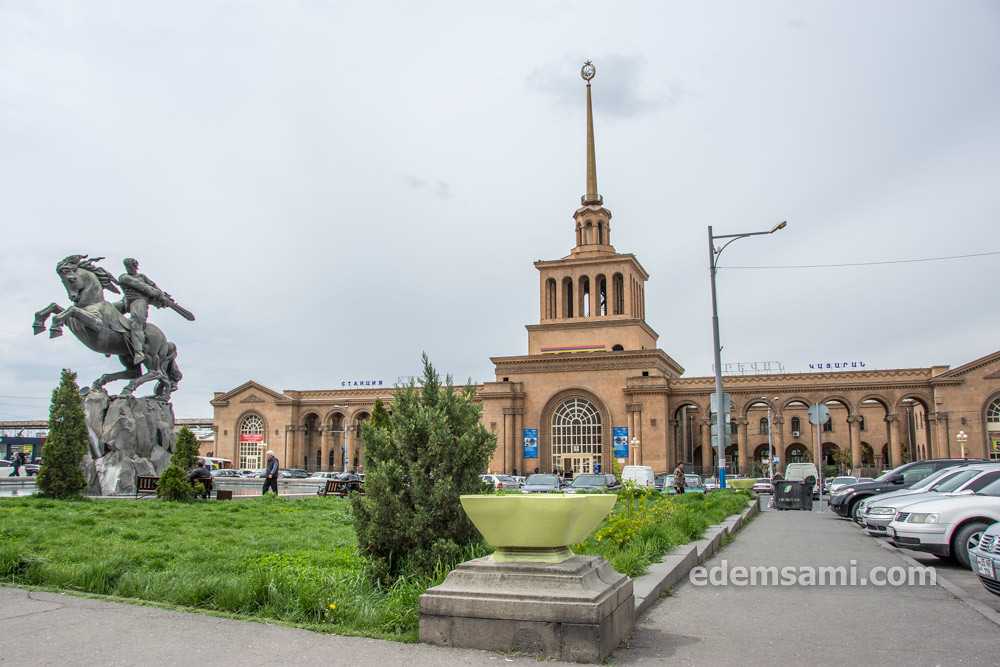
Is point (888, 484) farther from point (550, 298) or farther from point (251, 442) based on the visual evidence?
point (251, 442)

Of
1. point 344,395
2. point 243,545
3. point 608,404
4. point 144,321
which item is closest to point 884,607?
point 243,545

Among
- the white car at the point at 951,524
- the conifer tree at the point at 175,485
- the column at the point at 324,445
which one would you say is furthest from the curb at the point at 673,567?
the column at the point at 324,445

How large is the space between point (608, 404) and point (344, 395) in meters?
24.1

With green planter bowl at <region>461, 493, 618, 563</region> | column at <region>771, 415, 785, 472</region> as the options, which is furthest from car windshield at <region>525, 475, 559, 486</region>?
column at <region>771, 415, 785, 472</region>

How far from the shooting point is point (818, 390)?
55781 millimetres

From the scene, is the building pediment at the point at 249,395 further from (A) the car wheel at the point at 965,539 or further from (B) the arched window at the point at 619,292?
(A) the car wheel at the point at 965,539

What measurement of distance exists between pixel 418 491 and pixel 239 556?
3402 millimetres

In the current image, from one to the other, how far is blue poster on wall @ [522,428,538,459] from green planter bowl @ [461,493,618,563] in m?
51.2

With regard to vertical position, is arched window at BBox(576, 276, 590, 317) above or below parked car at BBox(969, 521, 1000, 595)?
above

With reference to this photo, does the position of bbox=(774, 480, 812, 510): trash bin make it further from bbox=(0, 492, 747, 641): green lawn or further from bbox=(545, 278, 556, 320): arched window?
bbox=(545, 278, 556, 320): arched window

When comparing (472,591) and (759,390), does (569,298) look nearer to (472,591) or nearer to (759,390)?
(759,390)

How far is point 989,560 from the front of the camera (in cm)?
708

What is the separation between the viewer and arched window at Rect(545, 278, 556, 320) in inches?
2394

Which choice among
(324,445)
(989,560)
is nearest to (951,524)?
(989,560)
